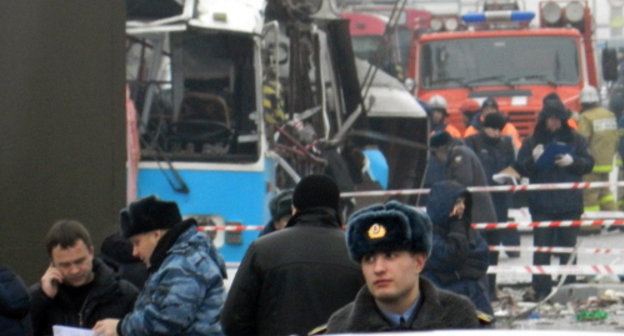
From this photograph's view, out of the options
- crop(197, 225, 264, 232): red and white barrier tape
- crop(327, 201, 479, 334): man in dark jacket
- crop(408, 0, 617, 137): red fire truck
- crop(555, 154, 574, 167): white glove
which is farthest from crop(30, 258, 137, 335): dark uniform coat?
crop(408, 0, 617, 137): red fire truck

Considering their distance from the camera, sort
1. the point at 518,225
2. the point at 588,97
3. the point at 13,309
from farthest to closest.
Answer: the point at 588,97 → the point at 518,225 → the point at 13,309

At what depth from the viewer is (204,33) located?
1477 cm

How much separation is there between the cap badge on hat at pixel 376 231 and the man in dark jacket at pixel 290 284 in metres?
1.67

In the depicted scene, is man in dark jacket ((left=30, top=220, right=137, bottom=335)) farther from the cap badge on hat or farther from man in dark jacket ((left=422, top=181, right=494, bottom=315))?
man in dark jacket ((left=422, top=181, right=494, bottom=315))

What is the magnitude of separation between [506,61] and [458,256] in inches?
589

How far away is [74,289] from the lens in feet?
24.4

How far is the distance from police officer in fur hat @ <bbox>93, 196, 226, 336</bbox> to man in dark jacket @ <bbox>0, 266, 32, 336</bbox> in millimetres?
292

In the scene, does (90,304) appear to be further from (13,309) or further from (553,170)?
(553,170)

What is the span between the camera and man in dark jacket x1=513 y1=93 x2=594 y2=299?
1587cm

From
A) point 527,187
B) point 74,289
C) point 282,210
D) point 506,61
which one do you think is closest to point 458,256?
point 282,210

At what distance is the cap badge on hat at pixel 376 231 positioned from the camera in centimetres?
515

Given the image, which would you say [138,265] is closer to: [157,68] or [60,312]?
[60,312]

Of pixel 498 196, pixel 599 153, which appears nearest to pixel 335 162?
pixel 498 196

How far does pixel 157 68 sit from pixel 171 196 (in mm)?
1109
